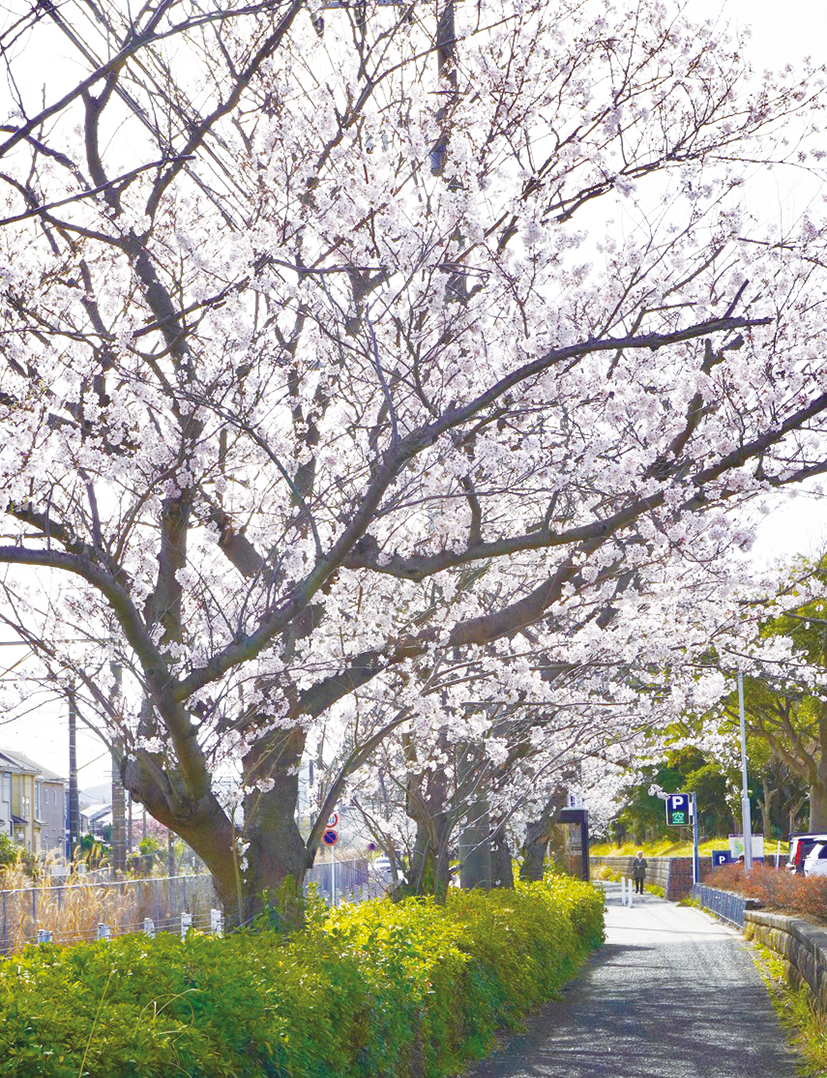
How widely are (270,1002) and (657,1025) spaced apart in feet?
22.1

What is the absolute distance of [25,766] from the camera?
57.6 metres

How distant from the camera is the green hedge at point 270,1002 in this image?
430 centimetres

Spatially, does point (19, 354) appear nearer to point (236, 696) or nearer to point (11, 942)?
point (236, 696)

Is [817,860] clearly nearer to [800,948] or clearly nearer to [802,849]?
[802,849]

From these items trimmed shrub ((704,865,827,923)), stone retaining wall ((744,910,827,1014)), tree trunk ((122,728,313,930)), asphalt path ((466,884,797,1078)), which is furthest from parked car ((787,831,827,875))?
tree trunk ((122,728,313,930))

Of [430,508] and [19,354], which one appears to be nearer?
[19,354]

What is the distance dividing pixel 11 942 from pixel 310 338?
26.5 feet

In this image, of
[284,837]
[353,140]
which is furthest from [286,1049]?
[353,140]

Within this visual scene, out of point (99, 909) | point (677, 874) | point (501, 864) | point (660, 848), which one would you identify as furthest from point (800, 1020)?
point (660, 848)

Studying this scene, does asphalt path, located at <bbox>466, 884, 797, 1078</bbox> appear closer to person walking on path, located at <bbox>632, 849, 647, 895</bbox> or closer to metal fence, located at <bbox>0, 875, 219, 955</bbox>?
metal fence, located at <bbox>0, 875, 219, 955</bbox>

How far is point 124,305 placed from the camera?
7961 mm

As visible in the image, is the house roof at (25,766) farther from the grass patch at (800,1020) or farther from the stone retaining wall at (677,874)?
the grass patch at (800,1020)

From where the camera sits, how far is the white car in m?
26.0

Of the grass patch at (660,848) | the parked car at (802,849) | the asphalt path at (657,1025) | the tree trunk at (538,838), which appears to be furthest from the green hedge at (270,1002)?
the grass patch at (660,848)
